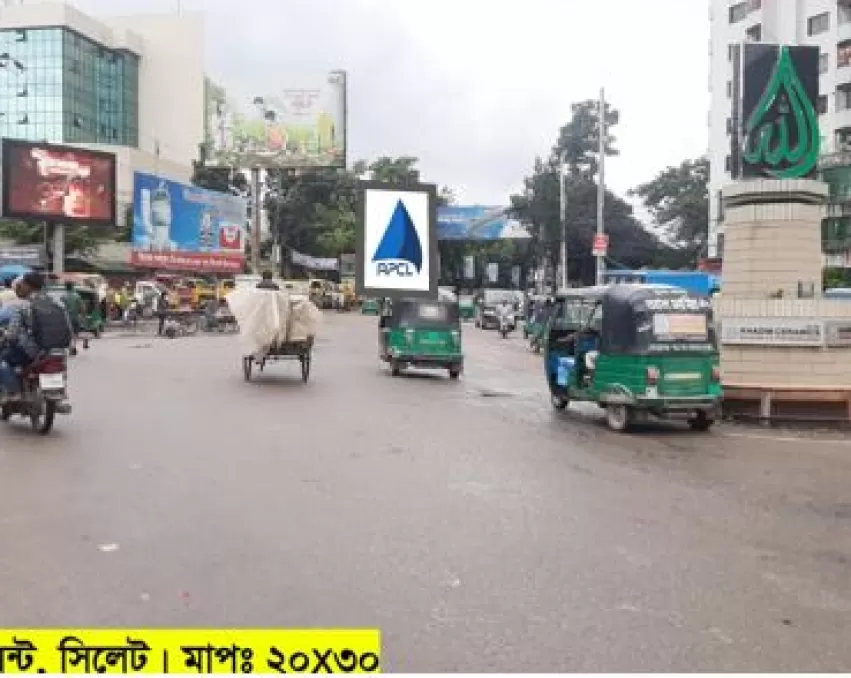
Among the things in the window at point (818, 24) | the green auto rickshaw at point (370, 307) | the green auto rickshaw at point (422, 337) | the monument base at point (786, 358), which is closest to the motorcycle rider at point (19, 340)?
the monument base at point (786, 358)

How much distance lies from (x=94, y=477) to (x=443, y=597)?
4448mm

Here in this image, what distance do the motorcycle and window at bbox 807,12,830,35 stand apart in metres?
58.8

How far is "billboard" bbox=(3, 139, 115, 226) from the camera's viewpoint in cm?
4019

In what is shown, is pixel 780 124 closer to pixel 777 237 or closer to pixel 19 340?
pixel 777 237

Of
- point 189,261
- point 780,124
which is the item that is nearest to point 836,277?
point 189,261

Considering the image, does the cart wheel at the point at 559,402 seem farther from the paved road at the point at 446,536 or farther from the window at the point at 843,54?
the window at the point at 843,54

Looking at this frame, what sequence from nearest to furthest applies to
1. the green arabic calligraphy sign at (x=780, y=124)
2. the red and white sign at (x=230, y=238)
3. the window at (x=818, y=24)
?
1. the green arabic calligraphy sign at (x=780, y=124)
2. the red and white sign at (x=230, y=238)
3. the window at (x=818, y=24)

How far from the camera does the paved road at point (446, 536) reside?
4.92m

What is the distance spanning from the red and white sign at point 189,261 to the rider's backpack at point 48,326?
3872 centimetres

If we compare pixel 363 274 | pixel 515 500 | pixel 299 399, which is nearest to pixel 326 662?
pixel 515 500

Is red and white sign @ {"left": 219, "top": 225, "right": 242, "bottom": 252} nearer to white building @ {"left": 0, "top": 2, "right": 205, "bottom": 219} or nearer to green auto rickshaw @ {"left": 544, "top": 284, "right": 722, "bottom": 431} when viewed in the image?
white building @ {"left": 0, "top": 2, "right": 205, "bottom": 219}

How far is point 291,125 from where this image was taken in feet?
165
